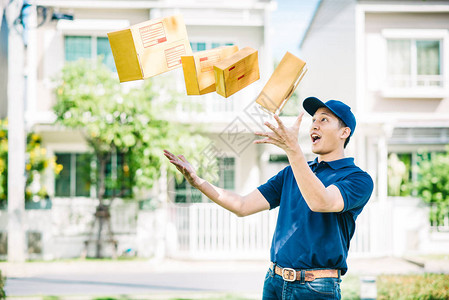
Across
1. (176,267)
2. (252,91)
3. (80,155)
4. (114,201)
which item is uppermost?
(252,91)

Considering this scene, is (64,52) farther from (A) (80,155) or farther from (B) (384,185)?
(B) (384,185)

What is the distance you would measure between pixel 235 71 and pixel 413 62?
8.78 metres

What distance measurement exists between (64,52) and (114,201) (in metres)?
3.05

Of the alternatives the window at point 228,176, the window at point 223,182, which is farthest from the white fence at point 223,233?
the window at point 228,176

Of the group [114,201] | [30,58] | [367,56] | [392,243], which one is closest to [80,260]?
[114,201]

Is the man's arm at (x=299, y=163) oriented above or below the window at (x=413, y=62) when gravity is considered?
below

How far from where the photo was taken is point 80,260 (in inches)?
315

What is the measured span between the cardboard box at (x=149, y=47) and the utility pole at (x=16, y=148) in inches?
251

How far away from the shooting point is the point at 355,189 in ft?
6.03

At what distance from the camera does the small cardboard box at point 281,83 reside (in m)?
1.87

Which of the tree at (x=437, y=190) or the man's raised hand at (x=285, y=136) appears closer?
the man's raised hand at (x=285, y=136)

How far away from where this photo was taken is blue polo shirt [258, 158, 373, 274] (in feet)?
6.19

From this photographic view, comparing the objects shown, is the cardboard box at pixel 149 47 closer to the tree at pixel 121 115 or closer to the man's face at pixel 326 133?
the man's face at pixel 326 133

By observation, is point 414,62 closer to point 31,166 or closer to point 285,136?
point 31,166
